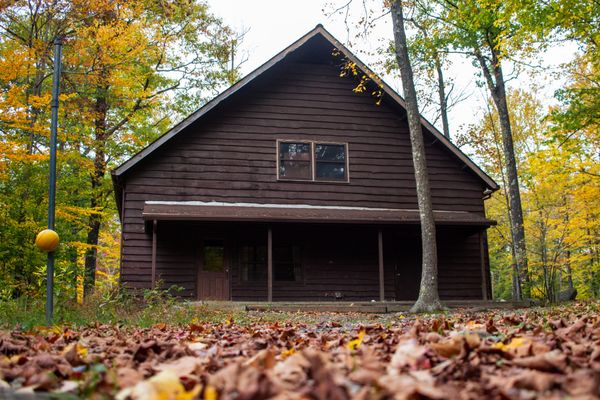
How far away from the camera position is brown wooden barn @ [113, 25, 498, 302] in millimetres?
15156

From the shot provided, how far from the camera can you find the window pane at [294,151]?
16406 mm

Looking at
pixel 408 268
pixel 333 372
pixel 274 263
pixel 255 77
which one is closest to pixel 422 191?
pixel 408 268

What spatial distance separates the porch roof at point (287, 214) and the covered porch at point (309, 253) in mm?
27

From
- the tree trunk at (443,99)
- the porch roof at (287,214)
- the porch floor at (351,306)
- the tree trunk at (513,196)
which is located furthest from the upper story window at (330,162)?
the tree trunk at (443,99)

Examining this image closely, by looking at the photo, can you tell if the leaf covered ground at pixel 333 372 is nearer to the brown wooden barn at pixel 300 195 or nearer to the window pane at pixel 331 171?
the brown wooden barn at pixel 300 195

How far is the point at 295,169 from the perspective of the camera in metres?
16.5

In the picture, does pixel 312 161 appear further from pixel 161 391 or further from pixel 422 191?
pixel 161 391

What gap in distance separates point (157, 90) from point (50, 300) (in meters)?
19.7

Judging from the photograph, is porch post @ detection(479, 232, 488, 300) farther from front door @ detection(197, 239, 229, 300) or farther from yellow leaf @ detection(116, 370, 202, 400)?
yellow leaf @ detection(116, 370, 202, 400)

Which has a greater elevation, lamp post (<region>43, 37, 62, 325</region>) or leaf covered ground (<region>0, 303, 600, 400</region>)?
lamp post (<region>43, 37, 62, 325</region>)

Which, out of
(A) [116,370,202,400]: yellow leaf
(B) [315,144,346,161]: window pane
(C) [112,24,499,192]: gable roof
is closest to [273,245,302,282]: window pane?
(B) [315,144,346,161]: window pane

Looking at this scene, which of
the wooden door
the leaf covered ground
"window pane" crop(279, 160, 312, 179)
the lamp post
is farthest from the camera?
the wooden door

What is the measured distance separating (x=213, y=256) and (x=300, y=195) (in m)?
3.00

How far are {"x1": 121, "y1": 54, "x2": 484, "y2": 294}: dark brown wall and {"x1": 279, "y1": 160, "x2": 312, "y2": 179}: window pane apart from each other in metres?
0.28
